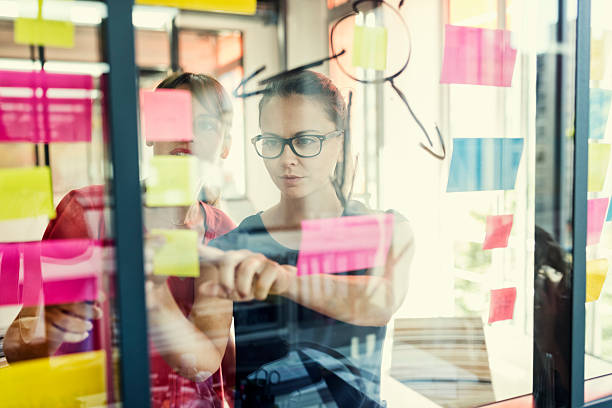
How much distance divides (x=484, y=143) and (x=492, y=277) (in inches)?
28.3

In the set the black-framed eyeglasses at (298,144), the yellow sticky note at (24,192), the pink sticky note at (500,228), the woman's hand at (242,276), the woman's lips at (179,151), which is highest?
the black-framed eyeglasses at (298,144)

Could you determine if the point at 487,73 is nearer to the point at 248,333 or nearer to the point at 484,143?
the point at 484,143

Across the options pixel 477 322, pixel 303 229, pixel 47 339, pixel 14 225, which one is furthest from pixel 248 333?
pixel 477 322

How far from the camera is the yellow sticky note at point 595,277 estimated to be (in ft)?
A: 5.21

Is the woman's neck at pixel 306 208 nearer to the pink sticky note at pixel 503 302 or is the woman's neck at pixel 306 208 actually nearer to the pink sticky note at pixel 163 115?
the pink sticky note at pixel 163 115

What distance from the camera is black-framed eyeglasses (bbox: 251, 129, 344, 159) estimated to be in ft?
4.61

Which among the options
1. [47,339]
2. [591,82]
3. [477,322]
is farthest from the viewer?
[477,322]

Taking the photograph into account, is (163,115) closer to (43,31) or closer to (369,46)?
(43,31)

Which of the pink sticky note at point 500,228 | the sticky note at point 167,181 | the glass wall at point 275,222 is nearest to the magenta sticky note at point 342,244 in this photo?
the glass wall at point 275,222

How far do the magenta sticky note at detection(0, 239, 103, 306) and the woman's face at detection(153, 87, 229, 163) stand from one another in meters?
0.29

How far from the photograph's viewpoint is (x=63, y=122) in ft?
3.23

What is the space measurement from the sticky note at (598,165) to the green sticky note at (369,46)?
2.45 feet

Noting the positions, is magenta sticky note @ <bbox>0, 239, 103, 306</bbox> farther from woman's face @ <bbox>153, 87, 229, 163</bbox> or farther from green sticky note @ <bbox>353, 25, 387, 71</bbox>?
green sticky note @ <bbox>353, 25, 387, 71</bbox>

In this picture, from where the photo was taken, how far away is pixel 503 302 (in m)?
1.64
